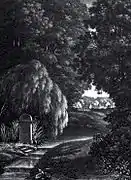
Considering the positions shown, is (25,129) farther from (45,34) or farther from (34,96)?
(45,34)

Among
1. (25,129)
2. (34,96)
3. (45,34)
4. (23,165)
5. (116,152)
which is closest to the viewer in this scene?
(116,152)

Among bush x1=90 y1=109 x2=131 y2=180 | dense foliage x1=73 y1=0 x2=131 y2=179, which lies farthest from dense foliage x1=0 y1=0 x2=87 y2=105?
bush x1=90 y1=109 x2=131 y2=180

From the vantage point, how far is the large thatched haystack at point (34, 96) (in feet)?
61.1

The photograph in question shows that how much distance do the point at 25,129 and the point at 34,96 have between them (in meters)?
1.50

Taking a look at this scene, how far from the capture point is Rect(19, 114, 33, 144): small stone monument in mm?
18172

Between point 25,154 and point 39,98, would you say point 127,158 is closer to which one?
point 25,154

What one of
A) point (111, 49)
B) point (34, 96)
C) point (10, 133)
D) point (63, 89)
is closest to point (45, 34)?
point (63, 89)

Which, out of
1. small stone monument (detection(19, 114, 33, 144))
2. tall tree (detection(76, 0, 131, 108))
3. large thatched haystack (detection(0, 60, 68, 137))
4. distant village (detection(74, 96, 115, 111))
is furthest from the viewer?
distant village (detection(74, 96, 115, 111))

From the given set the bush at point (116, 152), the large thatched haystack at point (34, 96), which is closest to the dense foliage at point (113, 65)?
the bush at point (116, 152)

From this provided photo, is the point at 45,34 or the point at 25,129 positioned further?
the point at 45,34

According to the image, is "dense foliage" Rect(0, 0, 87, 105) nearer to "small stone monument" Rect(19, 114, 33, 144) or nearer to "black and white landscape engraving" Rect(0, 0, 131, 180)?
"black and white landscape engraving" Rect(0, 0, 131, 180)

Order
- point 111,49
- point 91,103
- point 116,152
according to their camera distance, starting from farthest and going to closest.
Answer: point 91,103 < point 111,49 < point 116,152

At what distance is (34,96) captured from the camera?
18641 millimetres

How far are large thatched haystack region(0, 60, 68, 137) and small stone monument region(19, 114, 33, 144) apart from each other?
0.59m
